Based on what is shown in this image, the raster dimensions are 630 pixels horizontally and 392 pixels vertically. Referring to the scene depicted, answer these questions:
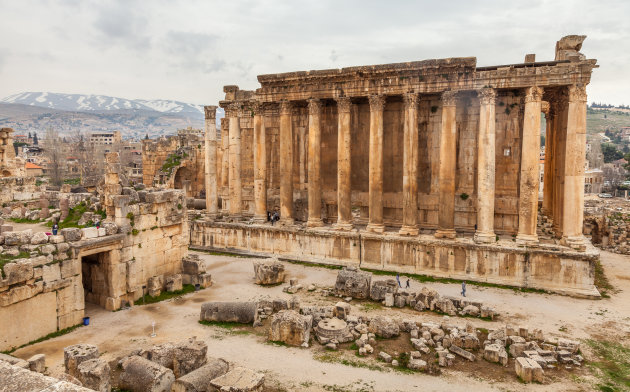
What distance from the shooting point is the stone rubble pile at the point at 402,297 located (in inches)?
638

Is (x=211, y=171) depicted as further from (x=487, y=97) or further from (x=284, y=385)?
(x=284, y=385)

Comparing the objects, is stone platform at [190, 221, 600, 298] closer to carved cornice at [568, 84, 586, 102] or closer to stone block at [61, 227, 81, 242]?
carved cornice at [568, 84, 586, 102]

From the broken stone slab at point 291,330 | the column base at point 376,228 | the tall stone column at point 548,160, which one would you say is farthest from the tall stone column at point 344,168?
the tall stone column at point 548,160

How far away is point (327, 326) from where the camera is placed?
1429 cm

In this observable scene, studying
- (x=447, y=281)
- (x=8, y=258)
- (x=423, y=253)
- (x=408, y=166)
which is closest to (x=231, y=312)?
(x=8, y=258)

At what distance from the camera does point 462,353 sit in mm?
12758

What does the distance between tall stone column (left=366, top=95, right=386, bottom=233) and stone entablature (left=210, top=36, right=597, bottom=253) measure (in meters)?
0.06

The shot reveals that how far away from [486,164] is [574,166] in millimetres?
3784

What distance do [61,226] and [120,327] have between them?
20.1ft

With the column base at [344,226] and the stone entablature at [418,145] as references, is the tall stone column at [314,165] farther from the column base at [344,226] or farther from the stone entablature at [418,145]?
the column base at [344,226]

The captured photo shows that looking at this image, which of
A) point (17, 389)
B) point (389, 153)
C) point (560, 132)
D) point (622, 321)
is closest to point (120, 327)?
point (17, 389)

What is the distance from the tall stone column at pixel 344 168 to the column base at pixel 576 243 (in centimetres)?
1063

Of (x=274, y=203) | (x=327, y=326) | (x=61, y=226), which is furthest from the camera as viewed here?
(x=274, y=203)

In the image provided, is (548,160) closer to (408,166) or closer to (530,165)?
(530,165)
